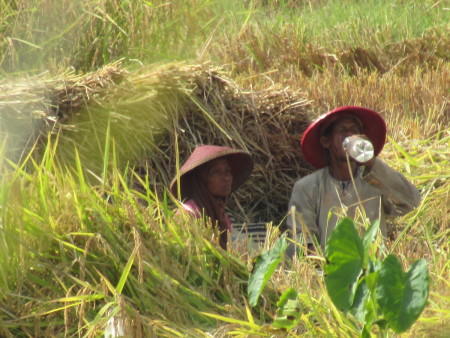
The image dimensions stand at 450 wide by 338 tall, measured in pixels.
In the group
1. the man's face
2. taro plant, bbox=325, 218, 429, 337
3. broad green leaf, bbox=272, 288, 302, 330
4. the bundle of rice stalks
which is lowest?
the man's face

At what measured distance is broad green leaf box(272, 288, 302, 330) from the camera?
263 centimetres

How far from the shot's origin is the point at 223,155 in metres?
4.28

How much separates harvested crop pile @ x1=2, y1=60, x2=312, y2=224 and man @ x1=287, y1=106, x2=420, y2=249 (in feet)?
1.58

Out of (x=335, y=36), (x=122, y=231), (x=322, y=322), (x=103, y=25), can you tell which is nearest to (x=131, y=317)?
(x=122, y=231)

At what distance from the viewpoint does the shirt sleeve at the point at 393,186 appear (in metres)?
4.26

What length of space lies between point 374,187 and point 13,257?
1.95 m

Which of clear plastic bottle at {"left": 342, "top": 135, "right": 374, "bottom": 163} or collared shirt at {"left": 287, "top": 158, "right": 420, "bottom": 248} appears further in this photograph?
collared shirt at {"left": 287, "top": 158, "right": 420, "bottom": 248}

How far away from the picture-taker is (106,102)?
14.7ft

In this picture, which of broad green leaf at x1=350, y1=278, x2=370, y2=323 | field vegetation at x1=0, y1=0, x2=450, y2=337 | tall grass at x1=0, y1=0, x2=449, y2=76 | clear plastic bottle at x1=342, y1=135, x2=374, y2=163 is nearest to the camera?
broad green leaf at x1=350, y1=278, x2=370, y2=323

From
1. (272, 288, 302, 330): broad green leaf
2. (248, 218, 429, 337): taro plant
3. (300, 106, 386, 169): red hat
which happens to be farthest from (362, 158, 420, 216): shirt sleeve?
(272, 288, 302, 330): broad green leaf

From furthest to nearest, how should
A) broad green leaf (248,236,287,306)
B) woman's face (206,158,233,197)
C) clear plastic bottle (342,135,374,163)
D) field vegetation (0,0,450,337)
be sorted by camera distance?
woman's face (206,158,233,197)
clear plastic bottle (342,135,374,163)
field vegetation (0,0,450,337)
broad green leaf (248,236,287,306)

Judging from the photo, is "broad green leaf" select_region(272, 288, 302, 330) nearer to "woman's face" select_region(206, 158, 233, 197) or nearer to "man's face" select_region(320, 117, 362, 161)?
"woman's face" select_region(206, 158, 233, 197)

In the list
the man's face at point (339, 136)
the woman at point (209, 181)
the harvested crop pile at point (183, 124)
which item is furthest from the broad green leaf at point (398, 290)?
the harvested crop pile at point (183, 124)

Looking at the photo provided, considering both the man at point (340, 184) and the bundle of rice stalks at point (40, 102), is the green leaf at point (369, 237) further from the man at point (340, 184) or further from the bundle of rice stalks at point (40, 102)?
the bundle of rice stalks at point (40, 102)
